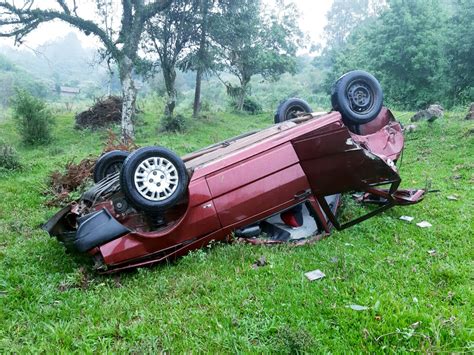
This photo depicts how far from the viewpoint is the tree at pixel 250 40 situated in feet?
56.0

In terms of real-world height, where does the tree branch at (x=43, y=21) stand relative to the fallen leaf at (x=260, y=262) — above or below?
above

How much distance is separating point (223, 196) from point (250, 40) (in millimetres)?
16841

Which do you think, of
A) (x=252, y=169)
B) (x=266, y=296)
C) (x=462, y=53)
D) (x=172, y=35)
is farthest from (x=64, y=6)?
(x=462, y=53)

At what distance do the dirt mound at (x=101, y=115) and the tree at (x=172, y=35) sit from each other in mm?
2162

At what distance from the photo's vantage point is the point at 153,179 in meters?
3.68

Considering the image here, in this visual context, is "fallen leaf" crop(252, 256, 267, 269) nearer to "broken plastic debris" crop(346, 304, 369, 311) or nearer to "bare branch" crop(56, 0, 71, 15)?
"broken plastic debris" crop(346, 304, 369, 311)

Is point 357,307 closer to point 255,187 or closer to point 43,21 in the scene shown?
point 255,187

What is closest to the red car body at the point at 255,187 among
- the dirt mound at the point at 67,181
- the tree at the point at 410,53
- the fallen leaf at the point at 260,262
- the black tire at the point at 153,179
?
the black tire at the point at 153,179

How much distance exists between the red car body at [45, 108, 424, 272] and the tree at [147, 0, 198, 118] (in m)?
12.9

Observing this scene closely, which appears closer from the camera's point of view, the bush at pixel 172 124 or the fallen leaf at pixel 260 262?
the fallen leaf at pixel 260 262

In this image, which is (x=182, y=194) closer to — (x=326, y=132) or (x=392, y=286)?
(x=326, y=132)

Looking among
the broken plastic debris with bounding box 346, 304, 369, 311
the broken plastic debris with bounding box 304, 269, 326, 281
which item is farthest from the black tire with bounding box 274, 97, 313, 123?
the broken plastic debris with bounding box 346, 304, 369, 311

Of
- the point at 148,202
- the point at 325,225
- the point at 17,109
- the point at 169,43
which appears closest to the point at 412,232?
the point at 325,225

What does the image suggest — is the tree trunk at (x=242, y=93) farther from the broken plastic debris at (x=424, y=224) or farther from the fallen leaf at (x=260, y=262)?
the fallen leaf at (x=260, y=262)
